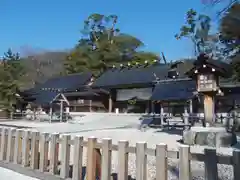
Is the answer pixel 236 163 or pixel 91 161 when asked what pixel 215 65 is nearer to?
pixel 91 161

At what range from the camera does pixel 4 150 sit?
4.93 metres

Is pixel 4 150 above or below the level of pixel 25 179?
above

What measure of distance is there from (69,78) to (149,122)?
20685 mm

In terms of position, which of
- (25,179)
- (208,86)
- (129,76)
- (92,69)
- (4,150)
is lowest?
(25,179)

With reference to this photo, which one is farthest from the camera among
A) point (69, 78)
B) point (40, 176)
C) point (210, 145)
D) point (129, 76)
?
point (69, 78)

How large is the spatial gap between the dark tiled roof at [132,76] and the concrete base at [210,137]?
1801 cm

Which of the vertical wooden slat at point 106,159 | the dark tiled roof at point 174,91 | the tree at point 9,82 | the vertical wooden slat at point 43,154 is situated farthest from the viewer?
the tree at point 9,82

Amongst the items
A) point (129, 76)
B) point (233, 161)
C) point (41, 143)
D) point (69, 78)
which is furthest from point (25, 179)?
point (69, 78)

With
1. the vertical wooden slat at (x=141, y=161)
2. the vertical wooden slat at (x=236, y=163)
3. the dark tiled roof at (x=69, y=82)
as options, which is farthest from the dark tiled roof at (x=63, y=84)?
the vertical wooden slat at (x=236, y=163)

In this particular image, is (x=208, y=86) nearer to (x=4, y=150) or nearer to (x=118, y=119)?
(x=4, y=150)

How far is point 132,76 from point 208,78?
66.6 ft

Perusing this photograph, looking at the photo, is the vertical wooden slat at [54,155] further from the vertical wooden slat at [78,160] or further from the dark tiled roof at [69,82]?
the dark tiled roof at [69,82]

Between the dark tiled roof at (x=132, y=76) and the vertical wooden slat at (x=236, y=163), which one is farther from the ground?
the dark tiled roof at (x=132, y=76)

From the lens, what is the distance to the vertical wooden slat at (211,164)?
102 inches
